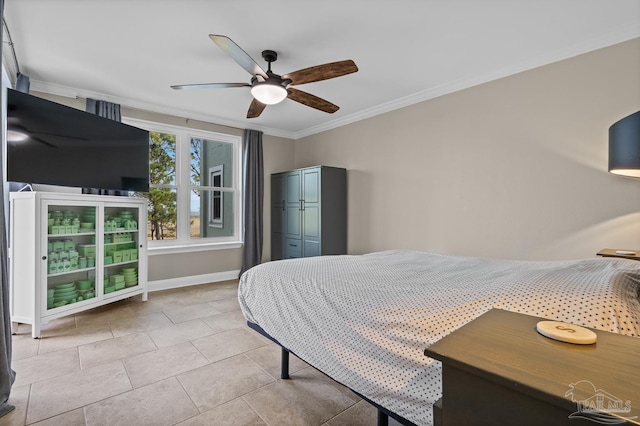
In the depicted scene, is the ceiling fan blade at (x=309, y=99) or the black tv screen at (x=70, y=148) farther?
the ceiling fan blade at (x=309, y=99)

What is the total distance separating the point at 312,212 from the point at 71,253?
9.33 ft

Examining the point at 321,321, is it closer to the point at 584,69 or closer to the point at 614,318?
the point at 614,318

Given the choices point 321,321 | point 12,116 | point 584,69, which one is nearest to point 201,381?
point 321,321

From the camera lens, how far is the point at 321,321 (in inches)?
62.9

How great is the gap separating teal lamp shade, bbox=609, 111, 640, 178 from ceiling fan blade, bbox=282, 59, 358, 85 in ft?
5.48

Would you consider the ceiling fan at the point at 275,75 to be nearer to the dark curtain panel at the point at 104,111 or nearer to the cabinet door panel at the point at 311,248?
the dark curtain panel at the point at 104,111

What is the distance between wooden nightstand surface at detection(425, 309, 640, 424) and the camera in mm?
538

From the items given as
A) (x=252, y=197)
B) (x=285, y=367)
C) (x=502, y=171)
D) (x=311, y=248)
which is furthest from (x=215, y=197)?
(x=502, y=171)

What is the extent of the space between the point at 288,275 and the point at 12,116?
9.60 ft

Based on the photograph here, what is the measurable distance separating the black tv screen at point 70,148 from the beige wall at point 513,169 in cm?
305

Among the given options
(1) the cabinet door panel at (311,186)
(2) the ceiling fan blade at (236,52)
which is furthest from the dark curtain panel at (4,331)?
(1) the cabinet door panel at (311,186)

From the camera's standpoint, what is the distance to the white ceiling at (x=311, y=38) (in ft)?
7.18

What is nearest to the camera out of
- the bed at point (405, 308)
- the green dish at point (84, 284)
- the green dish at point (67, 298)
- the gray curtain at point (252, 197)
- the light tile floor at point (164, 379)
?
the bed at point (405, 308)

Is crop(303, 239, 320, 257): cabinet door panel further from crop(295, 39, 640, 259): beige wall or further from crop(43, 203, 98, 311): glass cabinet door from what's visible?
crop(43, 203, 98, 311): glass cabinet door
